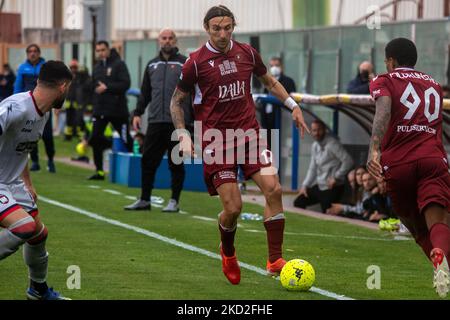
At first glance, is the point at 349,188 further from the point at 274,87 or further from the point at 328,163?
the point at 274,87

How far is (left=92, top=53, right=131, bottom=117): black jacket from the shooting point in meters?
20.8

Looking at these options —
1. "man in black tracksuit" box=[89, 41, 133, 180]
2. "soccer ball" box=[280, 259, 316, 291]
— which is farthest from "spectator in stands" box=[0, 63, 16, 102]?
"soccer ball" box=[280, 259, 316, 291]

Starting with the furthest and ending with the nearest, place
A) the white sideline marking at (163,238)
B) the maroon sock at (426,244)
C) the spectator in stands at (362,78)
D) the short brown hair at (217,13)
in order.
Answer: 1. the spectator in stands at (362,78)
2. the short brown hair at (217,13)
3. the white sideline marking at (163,238)
4. the maroon sock at (426,244)

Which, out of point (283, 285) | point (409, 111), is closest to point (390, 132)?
point (409, 111)

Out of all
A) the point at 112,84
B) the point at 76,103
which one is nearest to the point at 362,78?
the point at 112,84

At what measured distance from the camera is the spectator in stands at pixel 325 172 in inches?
726

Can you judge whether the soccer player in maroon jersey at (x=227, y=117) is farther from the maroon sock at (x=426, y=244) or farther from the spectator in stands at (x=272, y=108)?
the spectator in stands at (x=272, y=108)

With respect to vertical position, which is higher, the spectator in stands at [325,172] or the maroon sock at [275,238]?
the maroon sock at [275,238]

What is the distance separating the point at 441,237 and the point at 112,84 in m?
11.4

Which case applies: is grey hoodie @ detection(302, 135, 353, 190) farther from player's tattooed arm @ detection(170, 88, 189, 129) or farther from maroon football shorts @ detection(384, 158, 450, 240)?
maroon football shorts @ detection(384, 158, 450, 240)

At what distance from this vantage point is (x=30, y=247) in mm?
9555

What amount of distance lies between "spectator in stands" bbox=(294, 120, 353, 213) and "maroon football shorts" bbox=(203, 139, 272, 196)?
744 centimetres

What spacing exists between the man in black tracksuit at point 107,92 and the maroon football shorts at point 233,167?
973cm

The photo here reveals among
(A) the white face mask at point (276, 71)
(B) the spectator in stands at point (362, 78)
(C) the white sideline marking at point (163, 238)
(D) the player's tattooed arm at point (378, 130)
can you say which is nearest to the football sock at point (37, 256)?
(C) the white sideline marking at point (163, 238)
